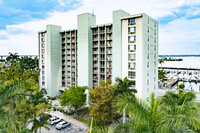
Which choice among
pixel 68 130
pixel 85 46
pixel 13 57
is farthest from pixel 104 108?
pixel 13 57

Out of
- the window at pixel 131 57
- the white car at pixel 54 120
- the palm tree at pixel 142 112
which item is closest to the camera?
the palm tree at pixel 142 112

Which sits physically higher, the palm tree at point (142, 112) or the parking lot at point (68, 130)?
the palm tree at point (142, 112)

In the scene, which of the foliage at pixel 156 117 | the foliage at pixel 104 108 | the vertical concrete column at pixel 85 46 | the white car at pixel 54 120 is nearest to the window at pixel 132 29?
the vertical concrete column at pixel 85 46

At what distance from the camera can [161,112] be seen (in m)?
7.23

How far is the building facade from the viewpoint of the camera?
3297 centimetres

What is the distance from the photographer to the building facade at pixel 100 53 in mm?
32969

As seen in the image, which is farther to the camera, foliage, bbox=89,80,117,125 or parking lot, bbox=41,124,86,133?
parking lot, bbox=41,124,86,133

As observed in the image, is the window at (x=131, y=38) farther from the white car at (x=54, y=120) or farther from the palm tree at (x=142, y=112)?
the palm tree at (x=142, y=112)

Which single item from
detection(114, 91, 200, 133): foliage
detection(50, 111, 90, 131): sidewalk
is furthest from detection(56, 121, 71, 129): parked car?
detection(114, 91, 200, 133): foliage

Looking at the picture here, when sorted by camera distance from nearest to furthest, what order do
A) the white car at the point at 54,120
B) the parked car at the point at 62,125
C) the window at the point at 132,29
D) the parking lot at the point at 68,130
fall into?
the parking lot at the point at 68,130, the parked car at the point at 62,125, the white car at the point at 54,120, the window at the point at 132,29

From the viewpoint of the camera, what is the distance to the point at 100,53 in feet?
134

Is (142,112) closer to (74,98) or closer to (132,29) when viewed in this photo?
(74,98)

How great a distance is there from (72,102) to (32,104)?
45.3ft

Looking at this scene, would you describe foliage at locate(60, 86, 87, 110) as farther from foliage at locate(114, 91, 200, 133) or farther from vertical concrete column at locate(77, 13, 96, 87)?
foliage at locate(114, 91, 200, 133)
